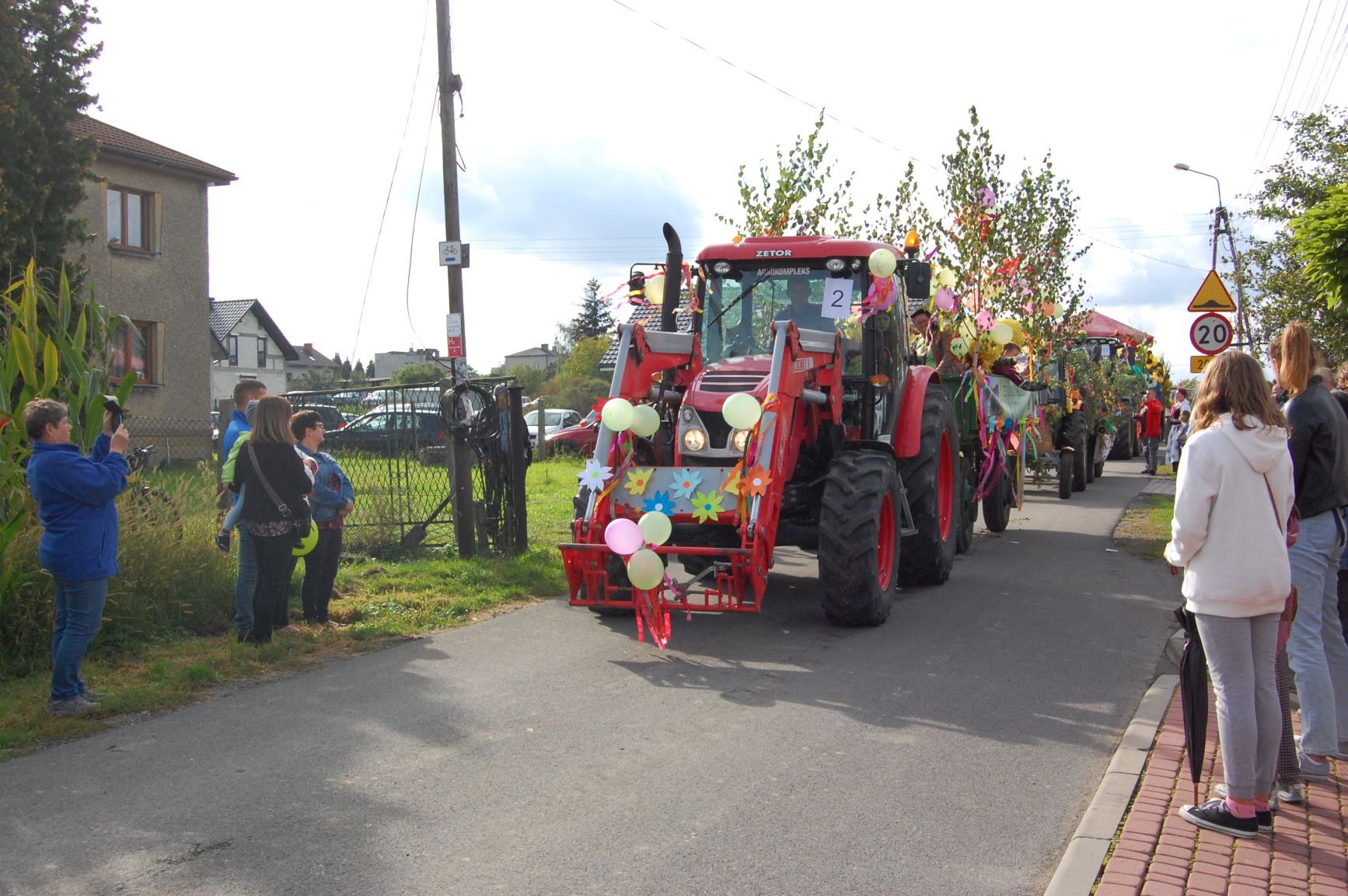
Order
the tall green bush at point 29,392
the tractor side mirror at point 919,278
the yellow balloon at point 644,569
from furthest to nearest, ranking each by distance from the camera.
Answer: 1. the tractor side mirror at point 919,278
2. the yellow balloon at point 644,569
3. the tall green bush at point 29,392

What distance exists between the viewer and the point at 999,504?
13.4 meters

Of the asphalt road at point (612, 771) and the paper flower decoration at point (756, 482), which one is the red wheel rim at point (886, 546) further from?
the paper flower decoration at point (756, 482)

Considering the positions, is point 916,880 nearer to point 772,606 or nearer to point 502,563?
point 772,606

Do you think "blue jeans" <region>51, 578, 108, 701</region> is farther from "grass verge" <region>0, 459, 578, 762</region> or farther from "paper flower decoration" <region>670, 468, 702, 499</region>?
"paper flower decoration" <region>670, 468, 702, 499</region>

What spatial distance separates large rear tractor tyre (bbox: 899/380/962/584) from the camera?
9211 mm

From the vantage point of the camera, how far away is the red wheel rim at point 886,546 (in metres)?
8.30

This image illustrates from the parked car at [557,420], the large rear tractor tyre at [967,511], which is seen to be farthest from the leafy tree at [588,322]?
the large rear tractor tyre at [967,511]

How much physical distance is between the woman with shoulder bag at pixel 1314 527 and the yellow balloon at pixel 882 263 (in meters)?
4.00

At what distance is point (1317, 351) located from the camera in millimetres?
5199

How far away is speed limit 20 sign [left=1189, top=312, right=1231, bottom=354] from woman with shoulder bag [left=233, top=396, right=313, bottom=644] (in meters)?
10.9

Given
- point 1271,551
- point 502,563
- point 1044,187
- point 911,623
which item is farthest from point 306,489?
point 1044,187

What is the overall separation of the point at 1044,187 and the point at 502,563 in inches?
454

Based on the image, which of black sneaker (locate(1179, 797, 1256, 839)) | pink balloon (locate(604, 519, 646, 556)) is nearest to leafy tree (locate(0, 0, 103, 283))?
pink balloon (locate(604, 519, 646, 556))

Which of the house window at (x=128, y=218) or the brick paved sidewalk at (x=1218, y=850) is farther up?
the house window at (x=128, y=218)
